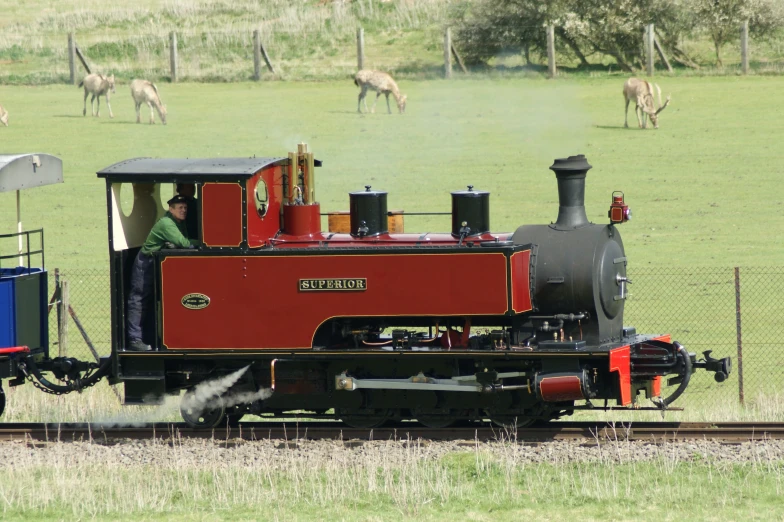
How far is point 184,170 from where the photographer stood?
491 inches

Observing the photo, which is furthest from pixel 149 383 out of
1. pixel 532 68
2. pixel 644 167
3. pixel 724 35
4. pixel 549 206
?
pixel 724 35

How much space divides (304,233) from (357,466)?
2.71m

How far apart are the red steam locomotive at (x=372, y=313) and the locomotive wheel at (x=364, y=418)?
0.07 ft

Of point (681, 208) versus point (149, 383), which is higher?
point (681, 208)

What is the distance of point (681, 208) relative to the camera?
27391 millimetres

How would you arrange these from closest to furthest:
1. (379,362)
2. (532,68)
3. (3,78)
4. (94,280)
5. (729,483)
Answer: (729,483)
(379,362)
(94,280)
(532,68)
(3,78)

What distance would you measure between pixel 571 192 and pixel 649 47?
91.1ft

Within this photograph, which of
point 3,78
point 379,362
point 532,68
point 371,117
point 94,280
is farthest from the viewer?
point 3,78

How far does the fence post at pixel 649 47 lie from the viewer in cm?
3862

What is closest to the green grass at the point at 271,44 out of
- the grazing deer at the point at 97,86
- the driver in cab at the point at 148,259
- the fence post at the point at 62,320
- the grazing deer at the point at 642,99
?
the grazing deer at the point at 642,99

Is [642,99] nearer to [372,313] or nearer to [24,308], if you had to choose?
[372,313]

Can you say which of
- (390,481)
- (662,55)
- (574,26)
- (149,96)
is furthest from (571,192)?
(662,55)

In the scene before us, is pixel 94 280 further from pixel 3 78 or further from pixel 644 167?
pixel 3 78

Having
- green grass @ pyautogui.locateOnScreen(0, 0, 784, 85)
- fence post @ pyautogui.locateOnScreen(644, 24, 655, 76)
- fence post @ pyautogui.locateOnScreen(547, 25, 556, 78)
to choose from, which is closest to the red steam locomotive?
fence post @ pyautogui.locateOnScreen(547, 25, 556, 78)
